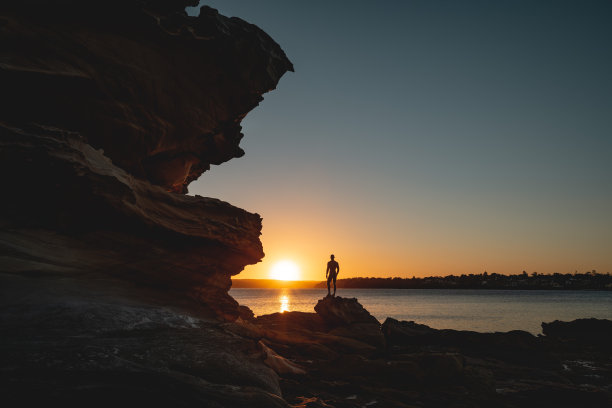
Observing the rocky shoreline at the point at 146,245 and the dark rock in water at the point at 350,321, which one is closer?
the rocky shoreline at the point at 146,245

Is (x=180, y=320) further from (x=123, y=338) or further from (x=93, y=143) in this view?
(x=93, y=143)

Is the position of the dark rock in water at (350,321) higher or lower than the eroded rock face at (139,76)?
lower

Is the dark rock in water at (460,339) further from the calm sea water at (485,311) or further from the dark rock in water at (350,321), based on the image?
the calm sea water at (485,311)

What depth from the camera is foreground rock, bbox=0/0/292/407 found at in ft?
19.1

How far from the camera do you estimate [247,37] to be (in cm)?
1605

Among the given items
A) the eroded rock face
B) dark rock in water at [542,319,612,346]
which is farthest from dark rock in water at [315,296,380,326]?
dark rock in water at [542,319,612,346]

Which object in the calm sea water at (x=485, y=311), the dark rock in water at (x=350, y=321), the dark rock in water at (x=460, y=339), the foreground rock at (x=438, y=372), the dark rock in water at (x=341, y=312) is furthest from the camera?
the calm sea water at (x=485, y=311)

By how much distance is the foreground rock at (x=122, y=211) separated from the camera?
19.1 feet

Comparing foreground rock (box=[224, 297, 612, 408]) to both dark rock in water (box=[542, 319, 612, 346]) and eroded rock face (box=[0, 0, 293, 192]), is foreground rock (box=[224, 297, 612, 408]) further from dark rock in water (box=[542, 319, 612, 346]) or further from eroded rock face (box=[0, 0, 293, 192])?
eroded rock face (box=[0, 0, 293, 192])

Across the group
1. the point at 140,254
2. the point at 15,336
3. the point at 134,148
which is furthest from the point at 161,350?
the point at 134,148

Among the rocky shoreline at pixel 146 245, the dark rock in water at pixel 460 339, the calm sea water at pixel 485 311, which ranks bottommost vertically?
the calm sea water at pixel 485 311

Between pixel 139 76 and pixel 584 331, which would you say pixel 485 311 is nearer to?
pixel 584 331

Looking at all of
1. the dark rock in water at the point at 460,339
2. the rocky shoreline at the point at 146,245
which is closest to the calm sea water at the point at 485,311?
the dark rock in water at the point at 460,339

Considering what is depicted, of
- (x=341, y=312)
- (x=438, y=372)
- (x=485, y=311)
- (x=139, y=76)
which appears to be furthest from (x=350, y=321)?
(x=485, y=311)
